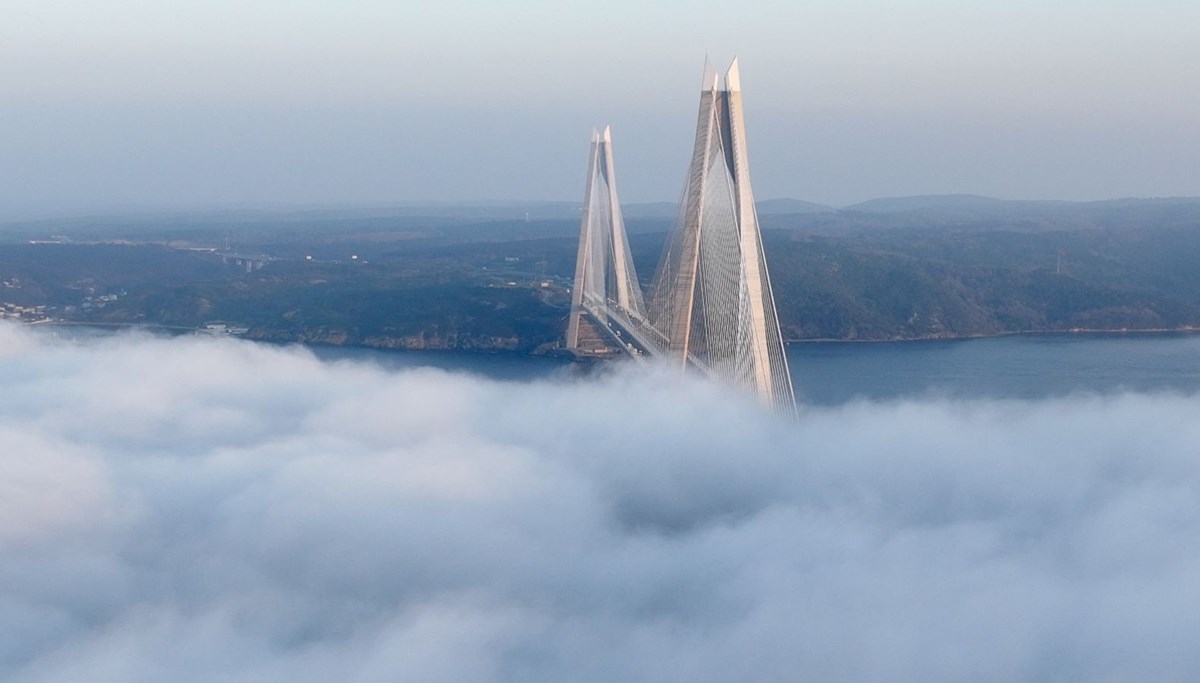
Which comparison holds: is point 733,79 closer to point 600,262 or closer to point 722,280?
point 722,280

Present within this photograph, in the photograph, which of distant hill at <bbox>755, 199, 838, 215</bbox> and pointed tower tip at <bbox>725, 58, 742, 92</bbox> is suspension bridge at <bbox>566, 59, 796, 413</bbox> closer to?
pointed tower tip at <bbox>725, 58, 742, 92</bbox>

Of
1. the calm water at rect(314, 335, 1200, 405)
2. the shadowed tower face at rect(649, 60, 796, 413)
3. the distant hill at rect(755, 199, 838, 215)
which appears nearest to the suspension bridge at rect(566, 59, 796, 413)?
the shadowed tower face at rect(649, 60, 796, 413)

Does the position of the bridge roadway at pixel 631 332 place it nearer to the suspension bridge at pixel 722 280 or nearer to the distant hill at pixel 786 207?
the suspension bridge at pixel 722 280

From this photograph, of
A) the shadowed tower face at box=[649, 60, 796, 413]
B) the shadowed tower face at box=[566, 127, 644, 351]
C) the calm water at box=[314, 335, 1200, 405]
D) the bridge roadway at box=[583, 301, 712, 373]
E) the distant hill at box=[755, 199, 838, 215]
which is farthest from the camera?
the distant hill at box=[755, 199, 838, 215]

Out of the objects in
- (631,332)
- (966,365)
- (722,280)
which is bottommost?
(966,365)

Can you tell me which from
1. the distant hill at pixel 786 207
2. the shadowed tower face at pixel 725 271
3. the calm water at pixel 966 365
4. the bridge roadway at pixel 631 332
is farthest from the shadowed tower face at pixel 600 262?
the distant hill at pixel 786 207

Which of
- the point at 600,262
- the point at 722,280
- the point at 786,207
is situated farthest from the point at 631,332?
the point at 786,207

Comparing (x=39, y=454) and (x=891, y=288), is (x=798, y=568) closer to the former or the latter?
(x=39, y=454)
